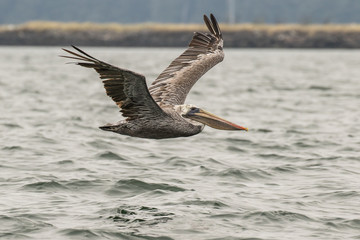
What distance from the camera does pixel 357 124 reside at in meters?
15.1

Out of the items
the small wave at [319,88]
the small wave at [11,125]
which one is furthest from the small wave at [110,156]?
the small wave at [319,88]

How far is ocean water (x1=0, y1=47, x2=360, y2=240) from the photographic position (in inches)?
286

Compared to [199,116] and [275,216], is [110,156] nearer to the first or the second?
[199,116]

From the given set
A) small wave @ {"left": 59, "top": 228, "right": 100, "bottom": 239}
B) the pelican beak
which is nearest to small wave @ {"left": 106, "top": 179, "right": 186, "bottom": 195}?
the pelican beak

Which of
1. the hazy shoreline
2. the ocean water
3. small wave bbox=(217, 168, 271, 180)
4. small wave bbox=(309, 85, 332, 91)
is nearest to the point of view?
the ocean water

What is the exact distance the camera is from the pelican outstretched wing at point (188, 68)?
9.53m

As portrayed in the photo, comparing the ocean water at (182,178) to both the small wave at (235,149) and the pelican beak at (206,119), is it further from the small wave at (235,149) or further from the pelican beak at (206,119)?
the pelican beak at (206,119)

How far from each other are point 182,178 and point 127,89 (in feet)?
7.32

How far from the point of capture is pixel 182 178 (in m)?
9.61

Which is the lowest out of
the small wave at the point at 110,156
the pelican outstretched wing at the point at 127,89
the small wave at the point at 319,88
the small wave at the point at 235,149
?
the small wave at the point at 319,88

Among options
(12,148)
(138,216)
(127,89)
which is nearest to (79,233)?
(138,216)

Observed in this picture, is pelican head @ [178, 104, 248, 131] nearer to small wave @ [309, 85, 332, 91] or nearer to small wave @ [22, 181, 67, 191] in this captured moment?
small wave @ [22, 181, 67, 191]

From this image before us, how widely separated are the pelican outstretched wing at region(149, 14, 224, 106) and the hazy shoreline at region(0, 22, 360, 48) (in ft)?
234

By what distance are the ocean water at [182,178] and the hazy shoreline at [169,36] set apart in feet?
216
